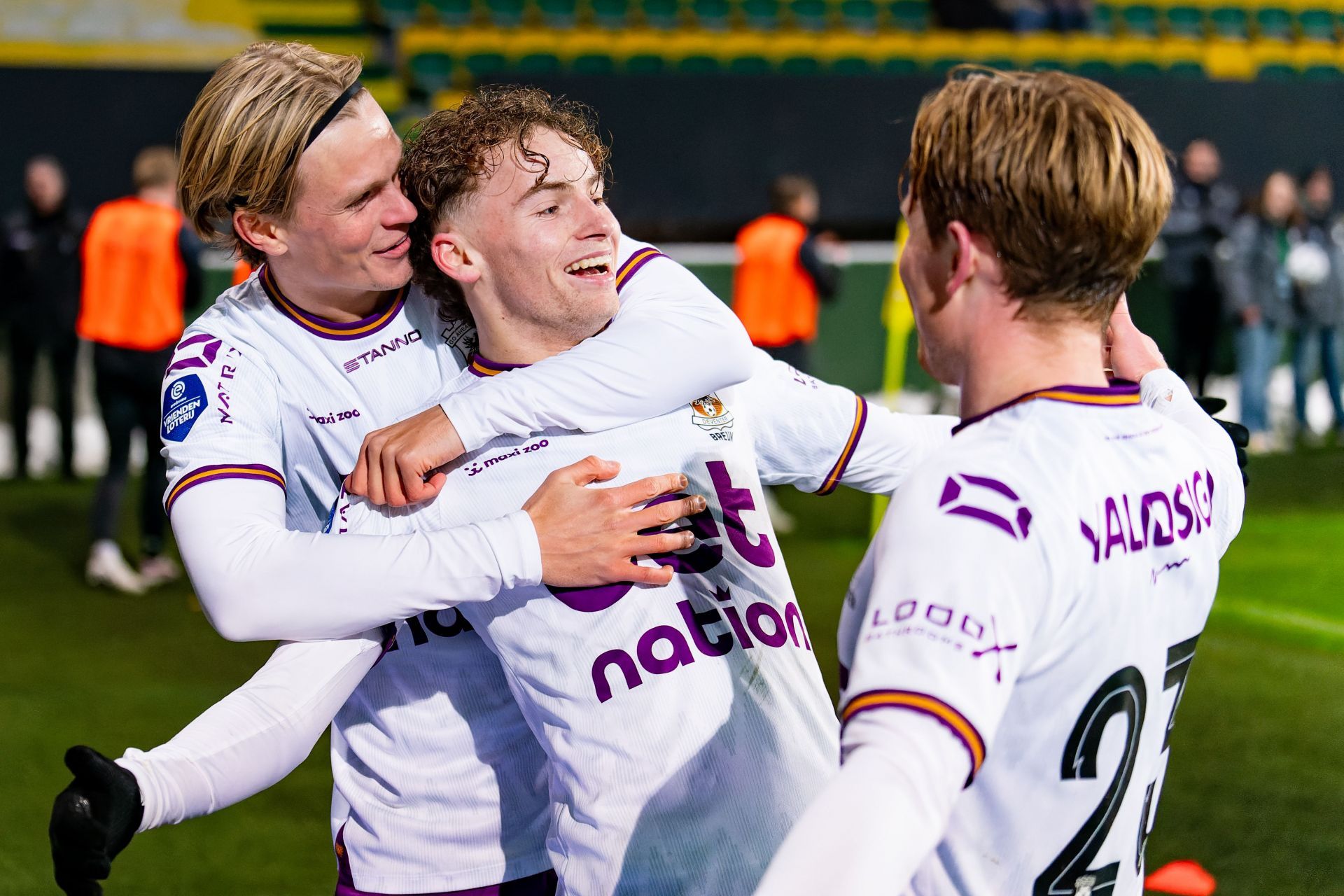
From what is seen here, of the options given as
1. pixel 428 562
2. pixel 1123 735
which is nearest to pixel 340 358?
pixel 428 562

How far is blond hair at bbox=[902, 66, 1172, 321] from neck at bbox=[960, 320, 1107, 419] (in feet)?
0.09

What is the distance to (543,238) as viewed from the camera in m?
1.97

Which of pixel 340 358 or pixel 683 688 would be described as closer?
pixel 683 688

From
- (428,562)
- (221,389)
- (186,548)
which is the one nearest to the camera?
(428,562)

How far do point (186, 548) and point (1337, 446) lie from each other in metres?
10.2

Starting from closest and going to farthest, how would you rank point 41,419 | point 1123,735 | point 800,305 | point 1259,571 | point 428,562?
point 1123,735, point 428,562, point 1259,571, point 800,305, point 41,419

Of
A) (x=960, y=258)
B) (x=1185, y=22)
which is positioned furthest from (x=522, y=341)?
(x=1185, y=22)

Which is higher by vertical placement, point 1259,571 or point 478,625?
point 478,625

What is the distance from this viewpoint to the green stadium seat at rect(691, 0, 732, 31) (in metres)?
13.5

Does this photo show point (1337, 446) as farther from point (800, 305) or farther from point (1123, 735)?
point (1123, 735)

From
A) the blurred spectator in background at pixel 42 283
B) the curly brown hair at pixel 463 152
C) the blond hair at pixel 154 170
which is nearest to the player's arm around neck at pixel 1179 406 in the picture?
the curly brown hair at pixel 463 152

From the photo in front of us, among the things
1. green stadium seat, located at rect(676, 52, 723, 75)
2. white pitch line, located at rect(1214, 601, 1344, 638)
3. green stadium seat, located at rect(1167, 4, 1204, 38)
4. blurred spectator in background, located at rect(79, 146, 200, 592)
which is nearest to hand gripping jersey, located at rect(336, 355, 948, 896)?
white pitch line, located at rect(1214, 601, 1344, 638)

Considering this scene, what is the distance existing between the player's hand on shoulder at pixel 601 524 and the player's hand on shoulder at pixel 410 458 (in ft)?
0.46

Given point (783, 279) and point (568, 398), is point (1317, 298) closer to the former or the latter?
point (783, 279)
